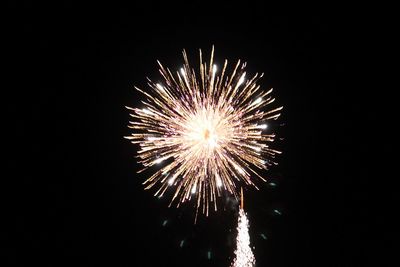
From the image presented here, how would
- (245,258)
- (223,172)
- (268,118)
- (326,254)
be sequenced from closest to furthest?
(268,118), (223,172), (245,258), (326,254)

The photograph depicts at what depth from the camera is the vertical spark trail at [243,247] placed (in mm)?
9539

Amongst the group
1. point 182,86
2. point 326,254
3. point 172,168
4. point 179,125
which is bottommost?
point 172,168

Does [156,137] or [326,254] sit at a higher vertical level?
[326,254]

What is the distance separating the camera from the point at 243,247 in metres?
9.70

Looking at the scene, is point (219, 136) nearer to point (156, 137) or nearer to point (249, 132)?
point (249, 132)

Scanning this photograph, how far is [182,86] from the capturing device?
7.69 m

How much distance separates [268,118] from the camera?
24.3ft

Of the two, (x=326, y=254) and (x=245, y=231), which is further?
(x=326, y=254)

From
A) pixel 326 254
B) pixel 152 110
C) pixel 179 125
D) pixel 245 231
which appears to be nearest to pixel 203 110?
pixel 179 125

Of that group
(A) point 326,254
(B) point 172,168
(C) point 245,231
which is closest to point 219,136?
(B) point 172,168

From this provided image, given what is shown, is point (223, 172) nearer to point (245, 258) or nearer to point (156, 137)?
point (156, 137)

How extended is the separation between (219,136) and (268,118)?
3.24 ft

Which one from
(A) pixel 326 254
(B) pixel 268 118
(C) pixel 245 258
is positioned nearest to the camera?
(B) pixel 268 118

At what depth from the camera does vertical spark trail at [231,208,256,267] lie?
954 cm
